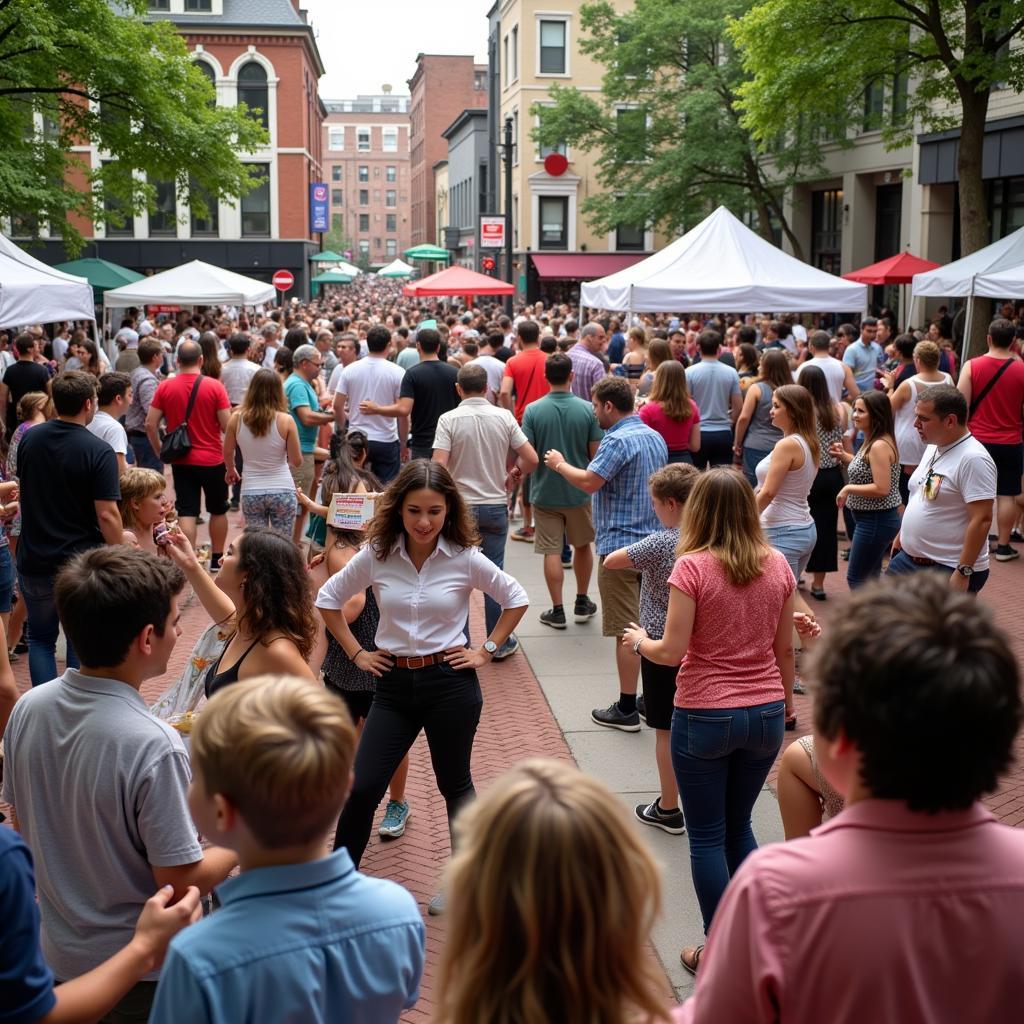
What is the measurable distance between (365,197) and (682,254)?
5336 inches

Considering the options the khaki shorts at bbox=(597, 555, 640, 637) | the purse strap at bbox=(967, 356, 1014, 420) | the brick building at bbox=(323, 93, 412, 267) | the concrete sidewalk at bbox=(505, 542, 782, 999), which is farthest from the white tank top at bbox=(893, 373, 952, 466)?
the brick building at bbox=(323, 93, 412, 267)

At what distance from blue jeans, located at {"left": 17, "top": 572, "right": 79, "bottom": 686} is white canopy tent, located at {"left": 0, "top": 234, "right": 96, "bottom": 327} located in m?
6.61

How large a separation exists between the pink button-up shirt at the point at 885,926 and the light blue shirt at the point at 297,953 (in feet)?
2.09

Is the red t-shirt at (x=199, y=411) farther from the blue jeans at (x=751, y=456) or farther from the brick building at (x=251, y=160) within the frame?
the brick building at (x=251, y=160)

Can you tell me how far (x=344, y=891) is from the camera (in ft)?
7.23

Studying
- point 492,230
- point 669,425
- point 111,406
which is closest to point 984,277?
point 669,425

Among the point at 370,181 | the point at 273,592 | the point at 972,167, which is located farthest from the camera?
the point at 370,181

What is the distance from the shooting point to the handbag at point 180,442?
1037 cm

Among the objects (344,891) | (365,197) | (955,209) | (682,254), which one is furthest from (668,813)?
(365,197)

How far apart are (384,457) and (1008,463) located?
18.5 ft

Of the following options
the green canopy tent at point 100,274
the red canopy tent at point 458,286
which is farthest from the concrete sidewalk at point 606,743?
the green canopy tent at point 100,274

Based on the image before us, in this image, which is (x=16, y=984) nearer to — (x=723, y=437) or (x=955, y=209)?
(x=723, y=437)

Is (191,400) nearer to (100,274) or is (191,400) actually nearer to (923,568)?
(923,568)

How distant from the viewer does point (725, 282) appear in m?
14.6
